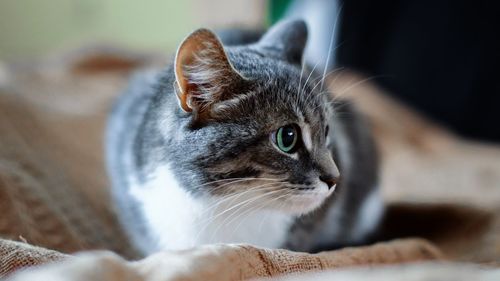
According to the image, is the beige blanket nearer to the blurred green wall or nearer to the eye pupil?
the eye pupil

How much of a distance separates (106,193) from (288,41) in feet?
2.39

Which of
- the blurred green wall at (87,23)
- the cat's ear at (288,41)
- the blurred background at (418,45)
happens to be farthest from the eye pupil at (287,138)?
the blurred green wall at (87,23)

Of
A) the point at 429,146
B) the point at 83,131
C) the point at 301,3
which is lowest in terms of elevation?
the point at 429,146

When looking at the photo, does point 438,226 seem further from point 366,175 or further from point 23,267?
point 23,267

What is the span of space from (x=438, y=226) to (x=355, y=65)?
4.73 feet

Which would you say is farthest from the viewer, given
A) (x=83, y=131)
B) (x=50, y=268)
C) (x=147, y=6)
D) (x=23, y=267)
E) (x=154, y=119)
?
(x=147, y=6)

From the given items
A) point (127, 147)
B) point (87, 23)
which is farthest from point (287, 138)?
point (87, 23)

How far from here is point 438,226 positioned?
161 centimetres

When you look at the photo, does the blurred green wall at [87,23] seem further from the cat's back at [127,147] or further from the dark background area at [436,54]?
the cat's back at [127,147]

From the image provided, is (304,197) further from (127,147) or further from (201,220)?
(127,147)

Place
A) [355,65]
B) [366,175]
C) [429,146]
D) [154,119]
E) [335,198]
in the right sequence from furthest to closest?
1. [355,65]
2. [429,146]
3. [366,175]
4. [335,198]
5. [154,119]

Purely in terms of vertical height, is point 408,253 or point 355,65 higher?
point 355,65

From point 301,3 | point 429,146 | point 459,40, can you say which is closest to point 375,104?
point 429,146

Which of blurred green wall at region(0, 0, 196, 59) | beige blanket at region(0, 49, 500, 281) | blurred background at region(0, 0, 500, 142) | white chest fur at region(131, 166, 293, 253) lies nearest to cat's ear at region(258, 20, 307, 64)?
beige blanket at region(0, 49, 500, 281)
